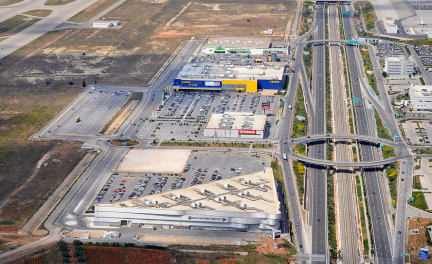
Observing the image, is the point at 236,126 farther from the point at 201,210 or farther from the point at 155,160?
the point at 201,210

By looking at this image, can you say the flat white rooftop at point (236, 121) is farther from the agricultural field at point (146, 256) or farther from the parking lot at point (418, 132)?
the agricultural field at point (146, 256)

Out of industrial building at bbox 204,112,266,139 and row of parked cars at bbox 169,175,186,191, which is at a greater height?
industrial building at bbox 204,112,266,139

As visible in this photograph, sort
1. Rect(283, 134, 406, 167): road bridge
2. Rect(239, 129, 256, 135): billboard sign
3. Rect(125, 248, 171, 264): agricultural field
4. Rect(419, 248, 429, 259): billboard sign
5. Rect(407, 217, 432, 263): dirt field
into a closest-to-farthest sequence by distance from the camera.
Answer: Rect(419, 248, 429, 259): billboard sign
Rect(125, 248, 171, 264): agricultural field
Rect(407, 217, 432, 263): dirt field
Rect(283, 134, 406, 167): road bridge
Rect(239, 129, 256, 135): billboard sign

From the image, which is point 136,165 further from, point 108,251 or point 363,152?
point 363,152

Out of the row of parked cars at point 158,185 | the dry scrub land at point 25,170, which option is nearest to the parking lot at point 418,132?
the row of parked cars at point 158,185

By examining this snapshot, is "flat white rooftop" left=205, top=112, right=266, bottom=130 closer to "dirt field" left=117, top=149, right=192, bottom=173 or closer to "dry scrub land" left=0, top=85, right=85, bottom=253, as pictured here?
"dirt field" left=117, top=149, right=192, bottom=173

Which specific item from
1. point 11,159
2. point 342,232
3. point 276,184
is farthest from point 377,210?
point 11,159

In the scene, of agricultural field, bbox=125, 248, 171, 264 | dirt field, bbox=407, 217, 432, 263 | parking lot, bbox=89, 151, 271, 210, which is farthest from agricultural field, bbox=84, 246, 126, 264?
dirt field, bbox=407, 217, 432, 263
